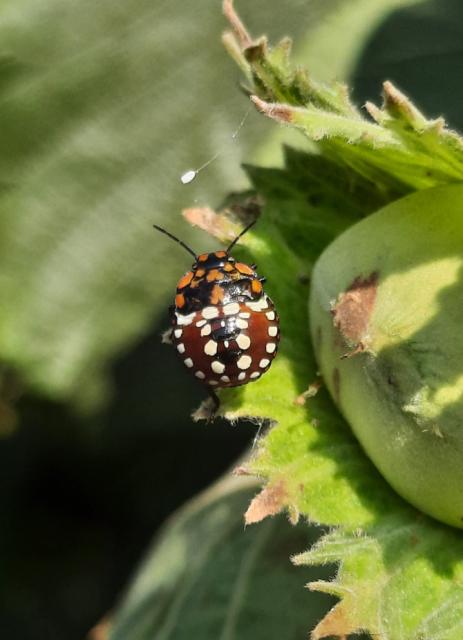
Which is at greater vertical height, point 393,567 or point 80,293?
point 80,293

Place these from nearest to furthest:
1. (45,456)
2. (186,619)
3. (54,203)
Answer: (186,619) → (54,203) → (45,456)

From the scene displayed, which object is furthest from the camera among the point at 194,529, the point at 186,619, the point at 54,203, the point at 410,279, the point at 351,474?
the point at 54,203

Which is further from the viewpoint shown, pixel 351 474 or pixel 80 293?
pixel 80 293

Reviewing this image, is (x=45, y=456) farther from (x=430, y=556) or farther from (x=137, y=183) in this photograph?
(x=430, y=556)

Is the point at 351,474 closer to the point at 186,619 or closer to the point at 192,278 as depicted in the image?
the point at 192,278

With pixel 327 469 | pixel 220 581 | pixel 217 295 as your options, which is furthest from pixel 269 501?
pixel 220 581

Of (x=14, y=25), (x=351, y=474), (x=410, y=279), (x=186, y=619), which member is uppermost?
(x=14, y=25)

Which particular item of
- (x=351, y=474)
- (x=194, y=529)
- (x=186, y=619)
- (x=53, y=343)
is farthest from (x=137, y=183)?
(x=351, y=474)
